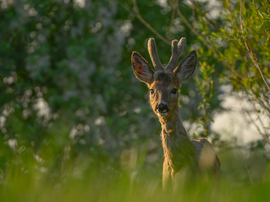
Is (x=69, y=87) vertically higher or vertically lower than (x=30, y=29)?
lower

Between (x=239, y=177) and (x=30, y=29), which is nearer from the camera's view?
(x=239, y=177)

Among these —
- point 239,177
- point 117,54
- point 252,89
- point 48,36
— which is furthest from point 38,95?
point 252,89

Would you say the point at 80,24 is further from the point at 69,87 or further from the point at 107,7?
the point at 69,87

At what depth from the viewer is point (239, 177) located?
32.8 feet

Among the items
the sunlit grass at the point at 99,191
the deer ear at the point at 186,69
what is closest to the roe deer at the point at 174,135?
the deer ear at the point at 186,69

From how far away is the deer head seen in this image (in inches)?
194

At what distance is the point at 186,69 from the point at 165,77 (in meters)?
0.40

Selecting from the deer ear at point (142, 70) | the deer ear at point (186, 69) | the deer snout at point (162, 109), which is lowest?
the deer snout at point (162, 109)

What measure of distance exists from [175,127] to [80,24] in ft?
24.2

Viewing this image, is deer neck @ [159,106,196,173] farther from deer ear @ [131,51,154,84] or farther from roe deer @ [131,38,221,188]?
deer ear @ [131,51,154,84]

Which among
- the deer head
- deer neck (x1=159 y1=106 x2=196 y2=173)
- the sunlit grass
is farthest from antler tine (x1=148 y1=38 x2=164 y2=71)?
the sunlit grass

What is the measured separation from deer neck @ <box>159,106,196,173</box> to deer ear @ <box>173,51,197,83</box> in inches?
24.3

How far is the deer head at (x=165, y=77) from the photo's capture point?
4922 millimetres

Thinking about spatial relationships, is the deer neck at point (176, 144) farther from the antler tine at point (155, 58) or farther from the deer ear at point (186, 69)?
the antler tine at point (155, 58)
